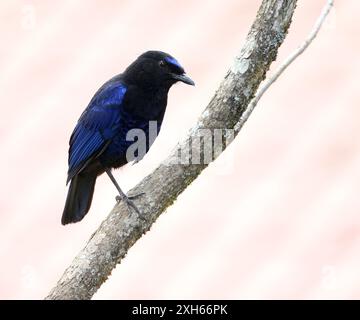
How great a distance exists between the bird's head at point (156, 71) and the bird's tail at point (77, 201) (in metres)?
0.64

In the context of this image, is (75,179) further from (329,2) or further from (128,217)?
(329,2)

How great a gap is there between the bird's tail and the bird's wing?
0.15 m

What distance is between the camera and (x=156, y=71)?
→ 11.7 ft

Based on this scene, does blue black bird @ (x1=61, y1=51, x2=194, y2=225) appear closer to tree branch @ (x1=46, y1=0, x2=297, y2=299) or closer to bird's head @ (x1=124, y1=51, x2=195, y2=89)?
bird's head @ (x1=124, y1=51, x2=195, y2=89)

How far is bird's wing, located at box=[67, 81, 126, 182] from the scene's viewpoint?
3.51m

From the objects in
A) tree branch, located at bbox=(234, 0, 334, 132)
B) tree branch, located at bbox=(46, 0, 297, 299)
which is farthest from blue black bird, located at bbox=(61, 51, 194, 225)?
tree branch, located at bbox=(234, 0, 334, 132)

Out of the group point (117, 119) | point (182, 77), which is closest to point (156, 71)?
point (182, 77)

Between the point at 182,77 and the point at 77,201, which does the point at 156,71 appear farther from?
the point at 77,201

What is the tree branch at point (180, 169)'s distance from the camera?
2391mm

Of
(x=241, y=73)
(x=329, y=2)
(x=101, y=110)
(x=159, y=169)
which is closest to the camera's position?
(x=329, y=2)

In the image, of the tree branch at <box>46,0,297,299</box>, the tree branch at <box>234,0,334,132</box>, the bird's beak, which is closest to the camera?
the tree branch at <box>234,0,334,132</box>

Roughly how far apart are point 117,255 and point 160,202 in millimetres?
269
